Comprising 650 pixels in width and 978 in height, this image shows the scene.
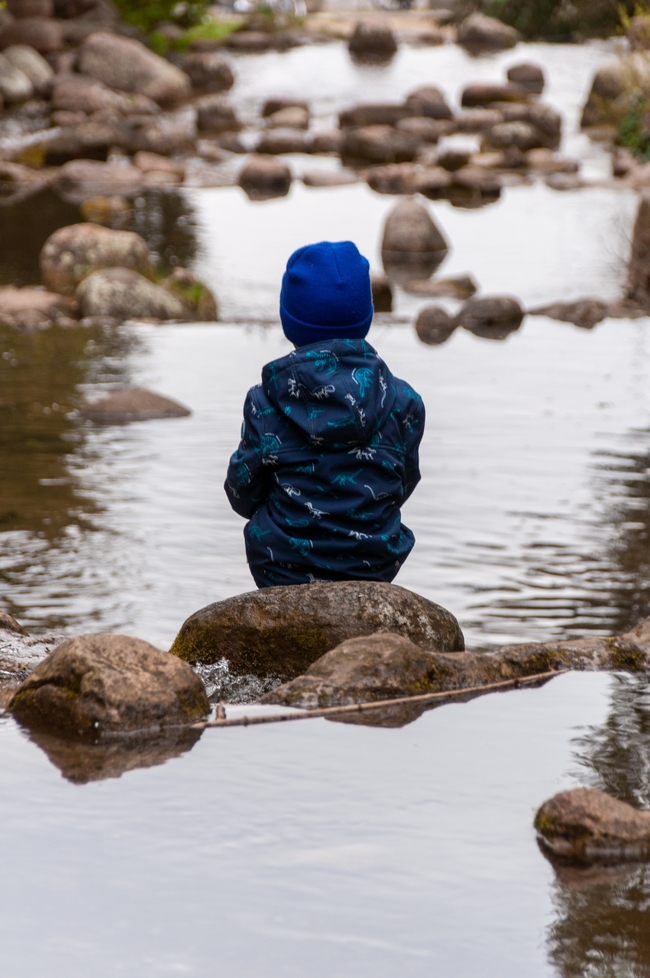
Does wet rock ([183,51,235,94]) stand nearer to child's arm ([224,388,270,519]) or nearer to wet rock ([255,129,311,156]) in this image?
wet rock ([255,129,311,156])

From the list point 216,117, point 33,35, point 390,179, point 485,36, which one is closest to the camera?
point 390,179

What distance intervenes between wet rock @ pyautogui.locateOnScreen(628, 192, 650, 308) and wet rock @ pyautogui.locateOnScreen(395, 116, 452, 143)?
37.6 feet

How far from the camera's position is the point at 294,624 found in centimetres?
381

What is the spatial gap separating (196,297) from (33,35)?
21.2 m

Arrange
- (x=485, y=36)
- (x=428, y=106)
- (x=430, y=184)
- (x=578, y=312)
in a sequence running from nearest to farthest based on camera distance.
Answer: (x=578, y=312)
(x=430, y=184)
(x=428, y=106)
(x=485, y=36)

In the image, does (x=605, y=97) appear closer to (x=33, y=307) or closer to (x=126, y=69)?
(x=126, y=69)

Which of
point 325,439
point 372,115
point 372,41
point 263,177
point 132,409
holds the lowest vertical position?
point 263,177

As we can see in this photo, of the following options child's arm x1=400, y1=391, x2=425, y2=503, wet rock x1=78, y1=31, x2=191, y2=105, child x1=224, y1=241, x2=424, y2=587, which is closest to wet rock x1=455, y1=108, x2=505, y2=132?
wet rock x1=78, y1=31, x2=191, y2=105

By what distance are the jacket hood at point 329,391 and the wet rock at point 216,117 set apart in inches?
970

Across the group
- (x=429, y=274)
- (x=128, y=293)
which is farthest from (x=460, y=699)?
(x=429, y=274)

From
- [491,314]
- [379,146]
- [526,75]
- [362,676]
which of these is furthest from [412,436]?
[526,75]

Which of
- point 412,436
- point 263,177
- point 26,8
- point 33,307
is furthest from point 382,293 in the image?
point 26,8

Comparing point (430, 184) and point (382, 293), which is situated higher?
point (382, 293)

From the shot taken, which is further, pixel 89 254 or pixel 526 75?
pixel 526 75
